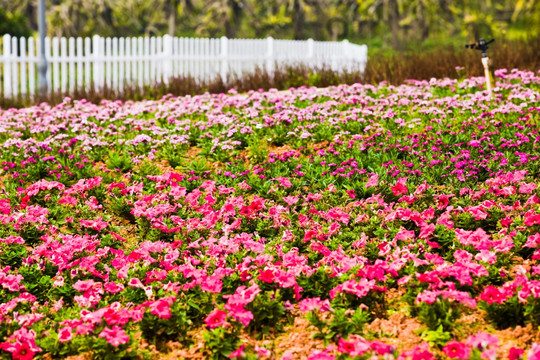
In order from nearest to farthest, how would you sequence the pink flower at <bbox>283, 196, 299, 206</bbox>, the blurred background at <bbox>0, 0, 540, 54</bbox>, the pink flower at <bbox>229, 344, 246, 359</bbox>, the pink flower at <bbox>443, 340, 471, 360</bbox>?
the pink flower at <bbox>443, 340, 471, 360</bbox>
the pink flower at <bbox>229, 344, 246, 359</bbox>
the pink flower at <bbox>283, 196, 299, 206</bbox>
the blurred background at <bbox>0, 0, 540, 54</bbox>

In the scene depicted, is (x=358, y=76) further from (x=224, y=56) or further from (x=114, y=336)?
(x=114, y=336)

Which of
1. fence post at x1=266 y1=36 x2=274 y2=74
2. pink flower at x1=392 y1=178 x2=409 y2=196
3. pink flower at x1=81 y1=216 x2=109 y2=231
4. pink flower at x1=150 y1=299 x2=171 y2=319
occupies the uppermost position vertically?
fence post at x1=266 y1=36 x2=274 y2=74

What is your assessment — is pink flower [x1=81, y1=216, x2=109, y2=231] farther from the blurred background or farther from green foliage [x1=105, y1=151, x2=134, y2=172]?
the blurred background

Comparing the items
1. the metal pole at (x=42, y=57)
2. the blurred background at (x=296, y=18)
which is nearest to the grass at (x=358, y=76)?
the metal pole at (x=42, y=57)

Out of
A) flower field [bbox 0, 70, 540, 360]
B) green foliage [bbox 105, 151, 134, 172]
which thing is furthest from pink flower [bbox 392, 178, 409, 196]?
green foliage [bbox 105, 151, 134, 172]

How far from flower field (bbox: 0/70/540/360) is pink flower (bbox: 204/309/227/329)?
1cm

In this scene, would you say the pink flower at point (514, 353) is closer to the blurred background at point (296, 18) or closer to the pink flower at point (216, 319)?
the pink flower at point (216, 319)

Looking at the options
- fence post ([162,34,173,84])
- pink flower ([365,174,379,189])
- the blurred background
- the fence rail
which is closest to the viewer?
pink flower ([365,174,379,189])

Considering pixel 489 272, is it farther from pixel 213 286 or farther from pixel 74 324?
pixel 74 324

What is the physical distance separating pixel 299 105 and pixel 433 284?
18.3 feet

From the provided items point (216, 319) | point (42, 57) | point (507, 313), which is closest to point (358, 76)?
point (42, 57)

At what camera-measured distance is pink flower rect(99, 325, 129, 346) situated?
3.17m

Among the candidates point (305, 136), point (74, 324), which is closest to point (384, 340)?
point (74, 324)

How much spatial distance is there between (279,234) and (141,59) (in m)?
12.2
